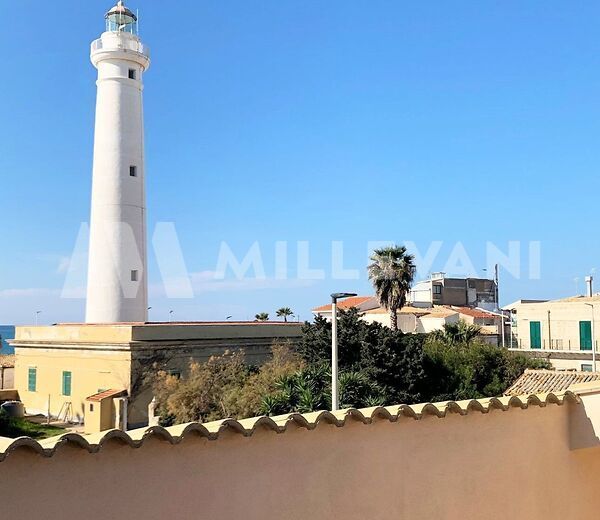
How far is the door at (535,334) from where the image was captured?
37375mm

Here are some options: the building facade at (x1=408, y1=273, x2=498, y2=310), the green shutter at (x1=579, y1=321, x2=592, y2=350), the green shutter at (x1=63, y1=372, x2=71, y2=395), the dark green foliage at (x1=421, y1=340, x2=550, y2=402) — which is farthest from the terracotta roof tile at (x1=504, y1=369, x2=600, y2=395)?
the building facade at (x1=408, y1=273, x2=498, y2=310)

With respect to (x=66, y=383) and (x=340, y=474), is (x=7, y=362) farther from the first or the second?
(x=340, y=474)

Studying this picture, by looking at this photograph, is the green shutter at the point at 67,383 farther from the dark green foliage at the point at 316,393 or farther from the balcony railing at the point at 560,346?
the balcony railing at the point at 560,346

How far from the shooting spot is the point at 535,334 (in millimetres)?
37688

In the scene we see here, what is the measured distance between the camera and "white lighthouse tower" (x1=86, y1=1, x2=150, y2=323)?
987 inches

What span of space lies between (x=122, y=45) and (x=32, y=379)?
1368cm

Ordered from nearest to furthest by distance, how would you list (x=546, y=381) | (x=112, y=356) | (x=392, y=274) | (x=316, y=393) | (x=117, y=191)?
(x=316, y=393), (x=546, y=381), (x=112, y=356), (x=117, y=191), (x=392, y=274)

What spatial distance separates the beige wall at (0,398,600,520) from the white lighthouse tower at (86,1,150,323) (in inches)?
843

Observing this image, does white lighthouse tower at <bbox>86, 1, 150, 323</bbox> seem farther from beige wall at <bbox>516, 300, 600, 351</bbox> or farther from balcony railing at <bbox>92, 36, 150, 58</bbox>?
beige wall at <bbox>516, 300, 600, 351</bbox>

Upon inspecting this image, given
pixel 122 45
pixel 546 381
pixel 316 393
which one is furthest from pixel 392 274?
pixel 122 45

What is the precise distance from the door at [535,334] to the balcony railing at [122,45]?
25953mm

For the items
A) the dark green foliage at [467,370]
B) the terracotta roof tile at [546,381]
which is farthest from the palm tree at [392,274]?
the terracotta roof tile at [546,381]

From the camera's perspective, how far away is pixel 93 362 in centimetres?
2294

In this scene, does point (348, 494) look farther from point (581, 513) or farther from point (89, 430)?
point (89, 430)
